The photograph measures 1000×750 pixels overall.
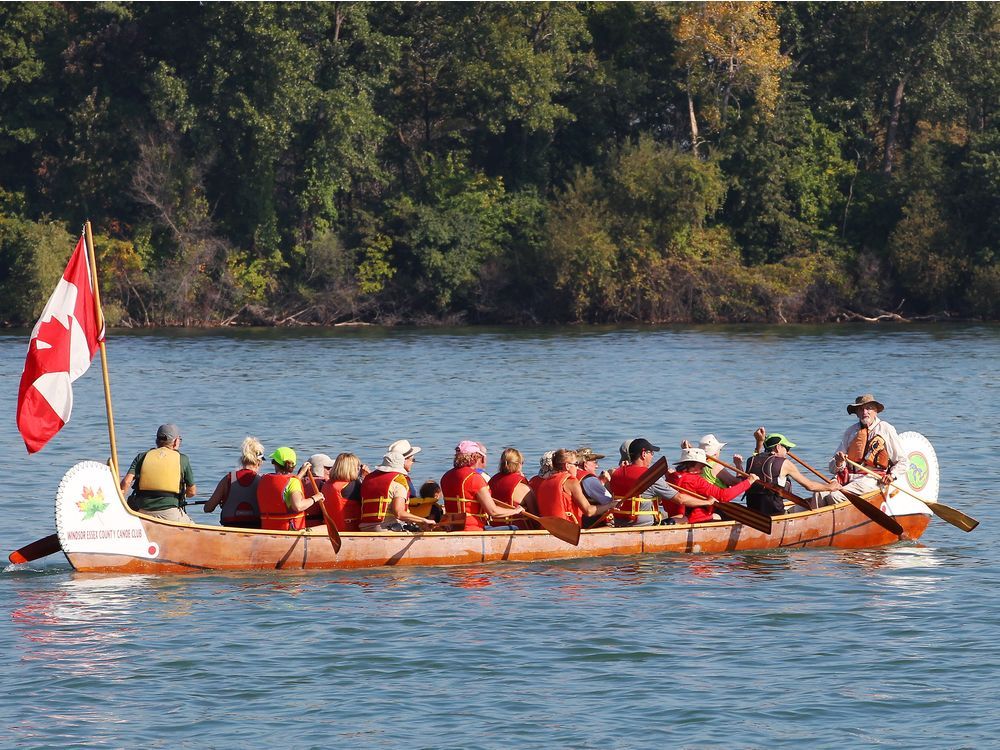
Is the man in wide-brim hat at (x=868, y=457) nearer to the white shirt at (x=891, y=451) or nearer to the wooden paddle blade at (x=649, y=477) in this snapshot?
the white shirt at (x=891, y=451)

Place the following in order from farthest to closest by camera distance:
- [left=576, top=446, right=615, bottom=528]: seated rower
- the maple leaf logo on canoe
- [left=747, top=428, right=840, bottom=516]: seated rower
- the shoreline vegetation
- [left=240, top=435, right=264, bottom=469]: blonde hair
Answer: the shoreline vegetation → [left=747, top=428, right=840, bottom=516]: seated rower → [left=576, top=446, right=615, bottom=528]: seated rower → [left=240, top=435, right=264, bottom=469]: blonde hair → the maple leaf logo on canoe

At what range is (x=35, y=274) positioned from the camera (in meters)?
63.2

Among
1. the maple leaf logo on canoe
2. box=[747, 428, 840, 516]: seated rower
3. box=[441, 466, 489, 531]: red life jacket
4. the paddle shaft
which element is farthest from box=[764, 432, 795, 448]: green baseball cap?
the maple leaf logo on canoe

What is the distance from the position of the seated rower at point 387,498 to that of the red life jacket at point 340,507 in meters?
0.13

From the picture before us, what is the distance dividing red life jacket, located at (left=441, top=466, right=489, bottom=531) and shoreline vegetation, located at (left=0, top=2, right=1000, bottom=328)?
4602cm

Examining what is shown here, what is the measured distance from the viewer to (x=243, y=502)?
18453 millimetres

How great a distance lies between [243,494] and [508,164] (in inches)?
2144

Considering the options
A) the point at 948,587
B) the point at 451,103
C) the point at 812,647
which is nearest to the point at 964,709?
the point at 812,647

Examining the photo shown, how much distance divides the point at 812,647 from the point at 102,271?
179ft

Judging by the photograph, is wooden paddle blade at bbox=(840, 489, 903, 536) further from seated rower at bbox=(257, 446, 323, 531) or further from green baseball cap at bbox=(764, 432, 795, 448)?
seated rower at bbox=(257, 446, 323, 531)

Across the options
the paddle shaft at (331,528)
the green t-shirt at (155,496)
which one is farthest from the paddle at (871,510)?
the green t-shirt at (155,496)

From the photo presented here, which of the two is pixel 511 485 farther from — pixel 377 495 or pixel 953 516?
pixel 953 516

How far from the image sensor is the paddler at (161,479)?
1820cm

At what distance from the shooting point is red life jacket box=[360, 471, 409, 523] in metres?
18.6
